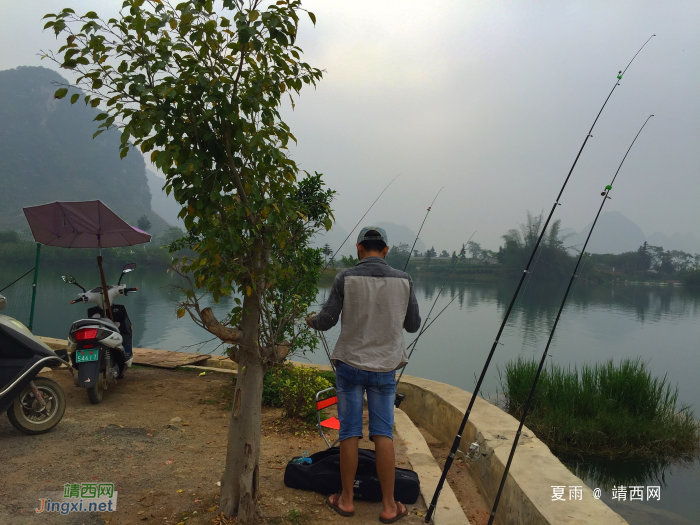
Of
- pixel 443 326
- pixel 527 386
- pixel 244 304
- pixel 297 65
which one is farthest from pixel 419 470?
pixel 443 326

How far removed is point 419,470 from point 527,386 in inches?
147

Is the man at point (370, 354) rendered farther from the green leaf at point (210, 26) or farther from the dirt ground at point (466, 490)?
the green leaf at point (210, 26)

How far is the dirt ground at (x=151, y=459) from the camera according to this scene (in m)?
2.55

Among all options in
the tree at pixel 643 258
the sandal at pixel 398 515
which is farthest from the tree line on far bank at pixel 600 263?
the sandal at pixel 398 515

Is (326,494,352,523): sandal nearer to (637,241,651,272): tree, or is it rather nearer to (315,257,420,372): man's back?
(315,257,420,372): man's back

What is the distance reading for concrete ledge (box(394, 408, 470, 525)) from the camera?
2.70 metres

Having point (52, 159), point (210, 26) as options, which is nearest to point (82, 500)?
point (210, 26)

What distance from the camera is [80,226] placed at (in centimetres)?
549

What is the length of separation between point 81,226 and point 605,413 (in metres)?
6.32

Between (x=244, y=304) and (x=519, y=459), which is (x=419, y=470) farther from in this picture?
(x=244, y=304)

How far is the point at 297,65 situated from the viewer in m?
2.26

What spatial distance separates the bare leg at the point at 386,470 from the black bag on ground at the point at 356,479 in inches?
7.0

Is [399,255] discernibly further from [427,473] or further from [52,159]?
[52,159]

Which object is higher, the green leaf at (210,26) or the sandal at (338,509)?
the green leaf at (210,26)
